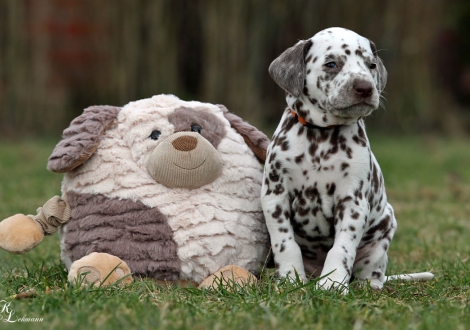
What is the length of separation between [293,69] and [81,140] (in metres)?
1.18

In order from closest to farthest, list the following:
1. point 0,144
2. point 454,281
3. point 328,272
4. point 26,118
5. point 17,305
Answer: point 17,305 → point 328,272 → point 454,281 → point 0,144 → point 26,118

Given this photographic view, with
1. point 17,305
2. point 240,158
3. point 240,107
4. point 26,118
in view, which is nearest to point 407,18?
point 240,107

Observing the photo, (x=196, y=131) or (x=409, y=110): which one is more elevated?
(x=196, y=131)

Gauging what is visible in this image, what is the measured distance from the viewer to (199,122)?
409 cm

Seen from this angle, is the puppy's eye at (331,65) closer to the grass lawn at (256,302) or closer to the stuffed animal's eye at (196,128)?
the stuffed animal's eye at (196,128)

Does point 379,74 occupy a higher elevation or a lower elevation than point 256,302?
higher

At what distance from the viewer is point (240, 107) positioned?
12578mm

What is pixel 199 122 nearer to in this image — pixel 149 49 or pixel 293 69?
pixel 293 69

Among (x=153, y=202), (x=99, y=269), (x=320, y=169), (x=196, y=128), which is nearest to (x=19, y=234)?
(x=99, y=269)

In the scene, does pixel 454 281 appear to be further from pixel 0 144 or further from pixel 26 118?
pixel 26 118

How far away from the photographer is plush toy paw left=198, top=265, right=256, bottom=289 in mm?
3627

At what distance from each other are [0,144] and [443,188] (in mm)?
6671
